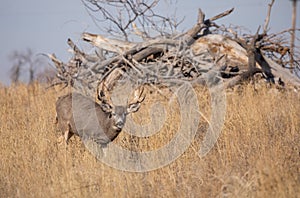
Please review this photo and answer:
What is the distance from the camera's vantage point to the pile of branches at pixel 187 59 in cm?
1005

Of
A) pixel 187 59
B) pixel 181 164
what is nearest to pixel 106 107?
pixel 181 164

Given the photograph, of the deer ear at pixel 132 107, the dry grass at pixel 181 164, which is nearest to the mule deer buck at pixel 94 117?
the deer ear at pixel 132 107

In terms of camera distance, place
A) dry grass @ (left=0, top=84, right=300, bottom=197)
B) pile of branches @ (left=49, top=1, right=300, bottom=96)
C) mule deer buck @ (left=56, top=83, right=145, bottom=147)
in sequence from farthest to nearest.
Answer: pile of branches @ (left=49, top=1, right=300, bottom=96)
mule deer buck @ (left=56, top=83, right=145, bottom=147)
dry grass @ (left=0, top=84, right=300, bottom=197)

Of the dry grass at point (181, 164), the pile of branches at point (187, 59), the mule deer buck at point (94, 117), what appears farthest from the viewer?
the pile of branches at point (187, 59)

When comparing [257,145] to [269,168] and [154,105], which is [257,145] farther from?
[154,105]

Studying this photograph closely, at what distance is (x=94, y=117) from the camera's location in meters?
7.26

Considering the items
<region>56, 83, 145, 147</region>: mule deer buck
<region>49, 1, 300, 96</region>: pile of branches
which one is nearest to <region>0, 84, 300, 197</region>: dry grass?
<region>56, 83, 145, 147</region>: mule deer buck

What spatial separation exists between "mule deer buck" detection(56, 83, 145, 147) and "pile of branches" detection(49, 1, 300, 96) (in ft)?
6.78

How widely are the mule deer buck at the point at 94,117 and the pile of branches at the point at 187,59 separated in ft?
6.78

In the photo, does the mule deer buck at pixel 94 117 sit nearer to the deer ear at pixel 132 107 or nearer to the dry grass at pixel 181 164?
the deer ear at pixel 132 107

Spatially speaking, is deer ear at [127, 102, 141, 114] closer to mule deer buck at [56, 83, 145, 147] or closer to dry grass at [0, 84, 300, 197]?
mule deer buck at [56, 83, 145, 147]

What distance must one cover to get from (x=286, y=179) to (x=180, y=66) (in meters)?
6.11

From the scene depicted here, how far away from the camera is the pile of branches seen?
10047mm

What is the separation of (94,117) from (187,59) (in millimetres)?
3693
